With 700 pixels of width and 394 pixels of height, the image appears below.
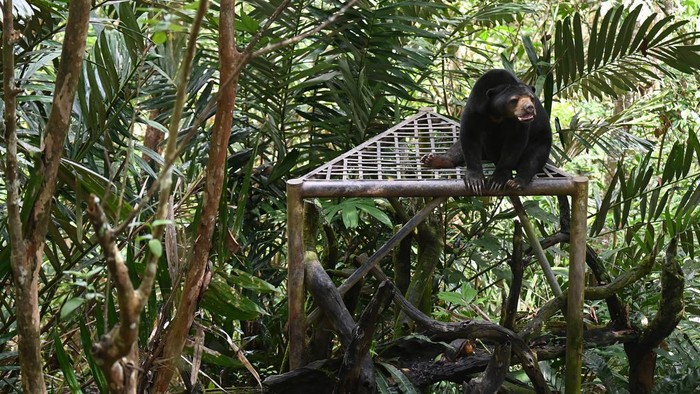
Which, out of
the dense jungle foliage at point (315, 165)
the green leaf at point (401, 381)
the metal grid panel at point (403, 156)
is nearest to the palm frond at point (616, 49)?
the dense jungle foliage at point (315, 165)

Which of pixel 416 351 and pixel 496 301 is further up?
pixel 416 351

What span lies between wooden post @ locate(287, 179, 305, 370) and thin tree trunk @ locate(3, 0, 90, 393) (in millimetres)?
1224

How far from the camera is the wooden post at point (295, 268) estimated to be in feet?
10.6

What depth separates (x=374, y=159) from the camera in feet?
11.5

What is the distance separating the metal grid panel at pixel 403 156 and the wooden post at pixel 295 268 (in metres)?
0.11

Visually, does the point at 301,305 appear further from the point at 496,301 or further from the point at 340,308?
the point at 496,301

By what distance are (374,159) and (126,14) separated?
3.87 ft

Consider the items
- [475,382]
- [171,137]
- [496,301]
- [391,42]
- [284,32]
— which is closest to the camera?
[171,137]

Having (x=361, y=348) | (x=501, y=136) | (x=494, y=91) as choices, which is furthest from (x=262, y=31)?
(x=501, y=136)

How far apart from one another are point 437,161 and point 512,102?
434 millimetres

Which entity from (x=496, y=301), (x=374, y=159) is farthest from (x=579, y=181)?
(x=496, y=301)

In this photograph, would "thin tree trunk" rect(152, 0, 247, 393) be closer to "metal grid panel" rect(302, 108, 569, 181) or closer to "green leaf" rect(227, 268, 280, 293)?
"green leaf" rect(227, 268, 280, 293)

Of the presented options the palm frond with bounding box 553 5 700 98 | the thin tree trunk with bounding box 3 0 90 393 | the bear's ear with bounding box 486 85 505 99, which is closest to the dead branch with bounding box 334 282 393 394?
the thin tree trunk with bounding box 3 0 90 393

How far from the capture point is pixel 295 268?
3273 mm
